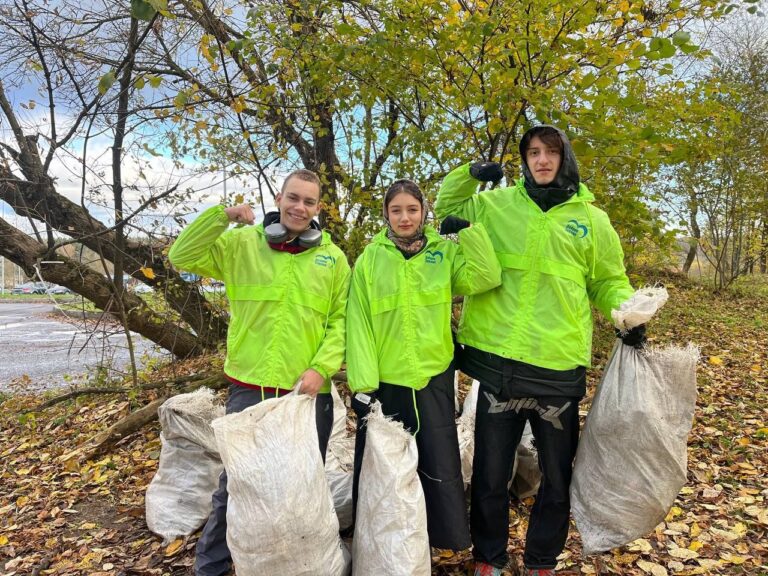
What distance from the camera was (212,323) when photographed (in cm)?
631

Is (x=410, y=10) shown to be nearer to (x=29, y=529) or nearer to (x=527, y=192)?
(x=527, y=192)

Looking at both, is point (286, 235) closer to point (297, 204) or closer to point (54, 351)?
point (297, 204)

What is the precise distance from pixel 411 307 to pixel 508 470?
35.2 inches

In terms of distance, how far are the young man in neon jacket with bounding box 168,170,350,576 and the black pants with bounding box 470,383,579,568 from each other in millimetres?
752

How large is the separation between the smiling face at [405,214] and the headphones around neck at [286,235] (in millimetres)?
371

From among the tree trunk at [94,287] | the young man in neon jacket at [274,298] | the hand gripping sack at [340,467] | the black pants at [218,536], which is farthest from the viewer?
the tree trunk at [94,287]

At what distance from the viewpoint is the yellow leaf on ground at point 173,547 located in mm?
2695

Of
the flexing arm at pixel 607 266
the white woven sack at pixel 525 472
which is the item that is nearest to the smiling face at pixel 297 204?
the flexing arm at pixel 607 266

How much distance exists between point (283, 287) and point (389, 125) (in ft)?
8.41

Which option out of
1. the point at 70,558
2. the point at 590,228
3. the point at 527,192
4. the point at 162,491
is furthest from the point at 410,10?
the point at 70,558

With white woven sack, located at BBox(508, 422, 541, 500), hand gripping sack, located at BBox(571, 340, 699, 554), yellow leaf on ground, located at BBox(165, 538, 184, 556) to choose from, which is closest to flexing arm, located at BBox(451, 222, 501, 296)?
hand gripping sack, located at BBox(571, 340, 699, 554)

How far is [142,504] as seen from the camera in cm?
323

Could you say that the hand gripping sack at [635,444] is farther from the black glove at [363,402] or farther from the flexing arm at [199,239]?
the flexing arm at [199,239]

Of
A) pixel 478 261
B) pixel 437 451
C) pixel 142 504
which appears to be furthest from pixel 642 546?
pixel 142 504
